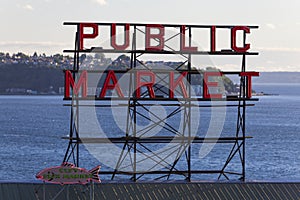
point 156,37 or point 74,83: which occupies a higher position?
point 156,37

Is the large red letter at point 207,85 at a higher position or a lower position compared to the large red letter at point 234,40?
lower

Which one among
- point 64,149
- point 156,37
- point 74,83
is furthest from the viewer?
point 64,149

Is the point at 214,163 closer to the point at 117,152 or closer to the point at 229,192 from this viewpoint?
the point at 117,152

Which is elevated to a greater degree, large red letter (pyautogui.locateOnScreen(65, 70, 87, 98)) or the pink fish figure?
large red letter (pyautogui.locateOnScreen(65, 70, 87, 98))

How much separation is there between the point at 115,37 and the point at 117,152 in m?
66.2

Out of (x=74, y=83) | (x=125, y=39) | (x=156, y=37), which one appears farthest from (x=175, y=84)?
(x=74, y=83)

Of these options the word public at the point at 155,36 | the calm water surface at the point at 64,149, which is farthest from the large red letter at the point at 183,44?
the calm water surface at the point at 64,149

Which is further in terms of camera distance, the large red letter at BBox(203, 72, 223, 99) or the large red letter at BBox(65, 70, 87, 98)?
the large red letter at BBox(203, 72, 223, 99)

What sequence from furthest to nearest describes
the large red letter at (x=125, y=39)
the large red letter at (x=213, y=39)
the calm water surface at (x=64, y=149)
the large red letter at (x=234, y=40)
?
the calm water surface at (x=64, y=149) < the large red letter at (x=234, y=40) < the large red letter at (x=213, y=39) < the large red letter at (x=125, y=39)

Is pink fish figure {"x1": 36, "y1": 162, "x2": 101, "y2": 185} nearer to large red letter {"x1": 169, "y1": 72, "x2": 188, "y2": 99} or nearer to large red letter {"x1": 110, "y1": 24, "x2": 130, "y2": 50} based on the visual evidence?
large red letter {"x1": 169, "y1": 72, "x2": 188, "y2": 99}

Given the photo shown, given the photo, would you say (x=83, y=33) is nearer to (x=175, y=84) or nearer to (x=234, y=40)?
(x=175, y=84)

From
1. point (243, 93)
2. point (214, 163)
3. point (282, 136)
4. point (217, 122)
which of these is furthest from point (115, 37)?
point (217, 122)

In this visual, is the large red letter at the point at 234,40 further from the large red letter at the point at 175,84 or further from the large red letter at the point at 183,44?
the large red letter at the point at 175,84

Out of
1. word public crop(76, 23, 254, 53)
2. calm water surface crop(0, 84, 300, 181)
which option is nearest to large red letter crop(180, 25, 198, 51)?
word public crop(76, 23, 254, 53)
